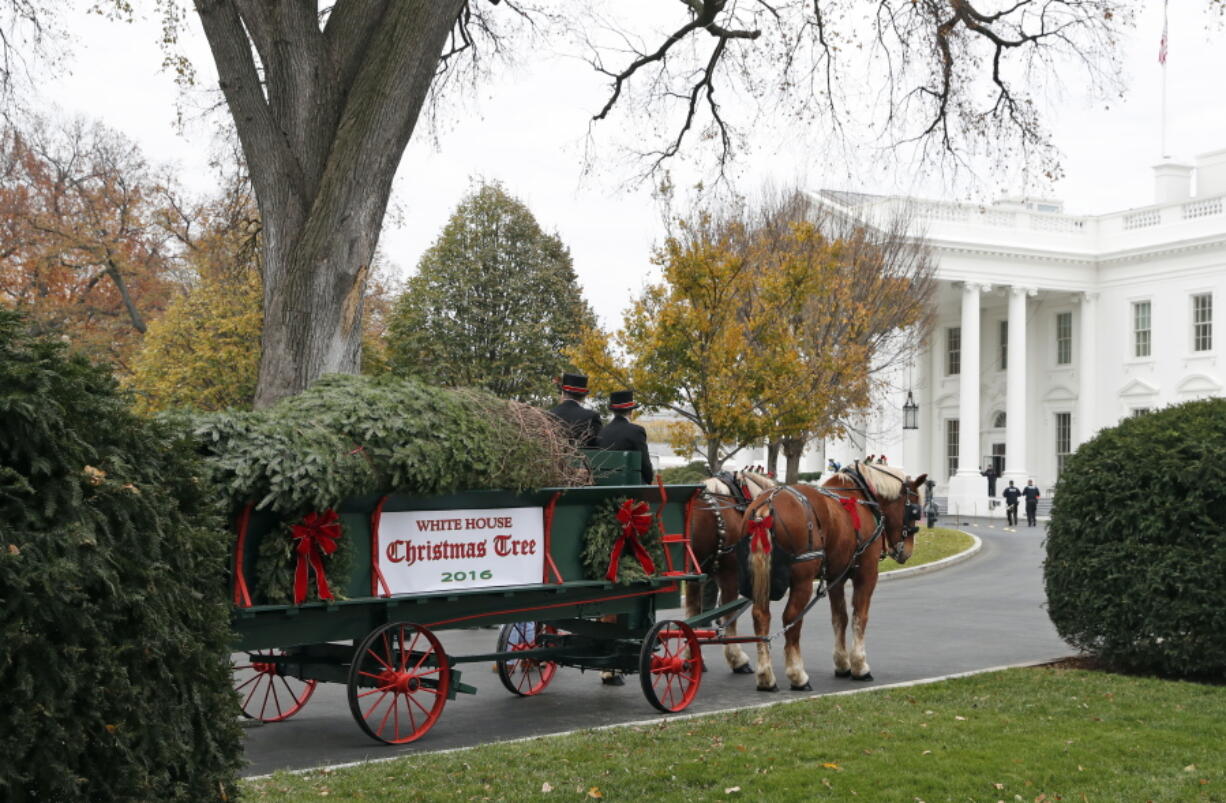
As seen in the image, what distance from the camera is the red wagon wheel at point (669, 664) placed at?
31.6 feet

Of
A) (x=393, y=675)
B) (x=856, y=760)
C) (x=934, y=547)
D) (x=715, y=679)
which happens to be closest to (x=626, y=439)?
(x=715, y=679)

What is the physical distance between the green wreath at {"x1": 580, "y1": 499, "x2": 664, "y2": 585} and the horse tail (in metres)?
1.16

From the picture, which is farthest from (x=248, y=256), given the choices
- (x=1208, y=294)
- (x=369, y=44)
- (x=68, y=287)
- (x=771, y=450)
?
(x=1208, y=294)

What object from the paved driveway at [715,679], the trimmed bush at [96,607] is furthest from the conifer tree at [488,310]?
the trimmed bush at [96,607]

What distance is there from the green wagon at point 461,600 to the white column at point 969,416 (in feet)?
140

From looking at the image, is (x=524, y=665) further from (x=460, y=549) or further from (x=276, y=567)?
(x=276, y=567)

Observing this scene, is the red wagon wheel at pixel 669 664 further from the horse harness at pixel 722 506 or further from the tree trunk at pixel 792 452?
the tree trunk at pixel 792 452

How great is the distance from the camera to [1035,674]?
1128 cm

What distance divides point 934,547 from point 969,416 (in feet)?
83.2

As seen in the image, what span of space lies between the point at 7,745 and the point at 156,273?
4619 centimetres

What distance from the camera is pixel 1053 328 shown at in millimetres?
57312

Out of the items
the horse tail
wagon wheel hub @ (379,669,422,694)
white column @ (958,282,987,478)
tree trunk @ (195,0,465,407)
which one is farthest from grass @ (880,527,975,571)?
white column @ (958,282,987,478)

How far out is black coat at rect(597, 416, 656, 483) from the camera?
10508 mm

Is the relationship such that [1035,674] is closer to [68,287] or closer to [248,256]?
[248,256]
